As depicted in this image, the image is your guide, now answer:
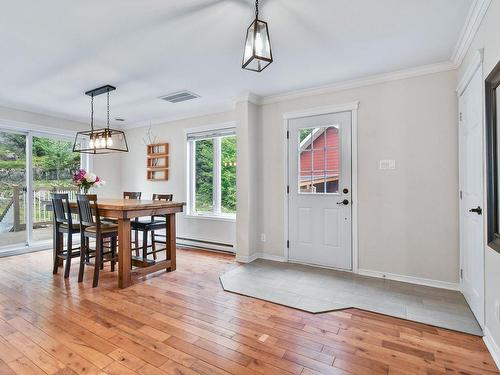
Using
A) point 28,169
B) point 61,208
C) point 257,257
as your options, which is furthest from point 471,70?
point 28,169

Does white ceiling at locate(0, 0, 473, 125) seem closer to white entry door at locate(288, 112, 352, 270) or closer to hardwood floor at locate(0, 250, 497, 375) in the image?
white entry door at locate(288, 112, 352, 270)

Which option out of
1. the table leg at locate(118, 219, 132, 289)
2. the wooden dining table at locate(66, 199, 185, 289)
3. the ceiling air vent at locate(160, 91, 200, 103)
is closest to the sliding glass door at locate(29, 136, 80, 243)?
the wooden dining table at locate(66, 199, 185, 289)

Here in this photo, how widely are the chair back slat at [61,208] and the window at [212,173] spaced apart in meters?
2.03

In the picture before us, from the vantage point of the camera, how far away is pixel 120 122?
221 inches

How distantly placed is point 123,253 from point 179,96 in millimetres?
2305

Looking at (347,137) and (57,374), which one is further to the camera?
(347,137)

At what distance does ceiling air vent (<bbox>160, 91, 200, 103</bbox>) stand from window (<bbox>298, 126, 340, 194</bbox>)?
1.65 m

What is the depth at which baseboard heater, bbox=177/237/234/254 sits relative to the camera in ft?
15.0

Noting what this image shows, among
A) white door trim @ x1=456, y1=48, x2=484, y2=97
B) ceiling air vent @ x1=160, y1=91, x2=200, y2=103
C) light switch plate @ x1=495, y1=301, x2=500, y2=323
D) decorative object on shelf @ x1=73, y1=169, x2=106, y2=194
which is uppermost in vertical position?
ceiling air vent @ x1=160, y1=91, x2=200, y2=103

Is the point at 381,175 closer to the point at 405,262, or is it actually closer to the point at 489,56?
the point at 405,262

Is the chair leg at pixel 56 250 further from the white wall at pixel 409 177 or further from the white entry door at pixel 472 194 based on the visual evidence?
the white entry door at pixel 472 194

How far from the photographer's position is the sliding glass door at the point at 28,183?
4395 millimetres

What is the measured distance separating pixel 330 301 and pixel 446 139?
2.07 metres

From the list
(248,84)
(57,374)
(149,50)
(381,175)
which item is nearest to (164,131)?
(248,84)
